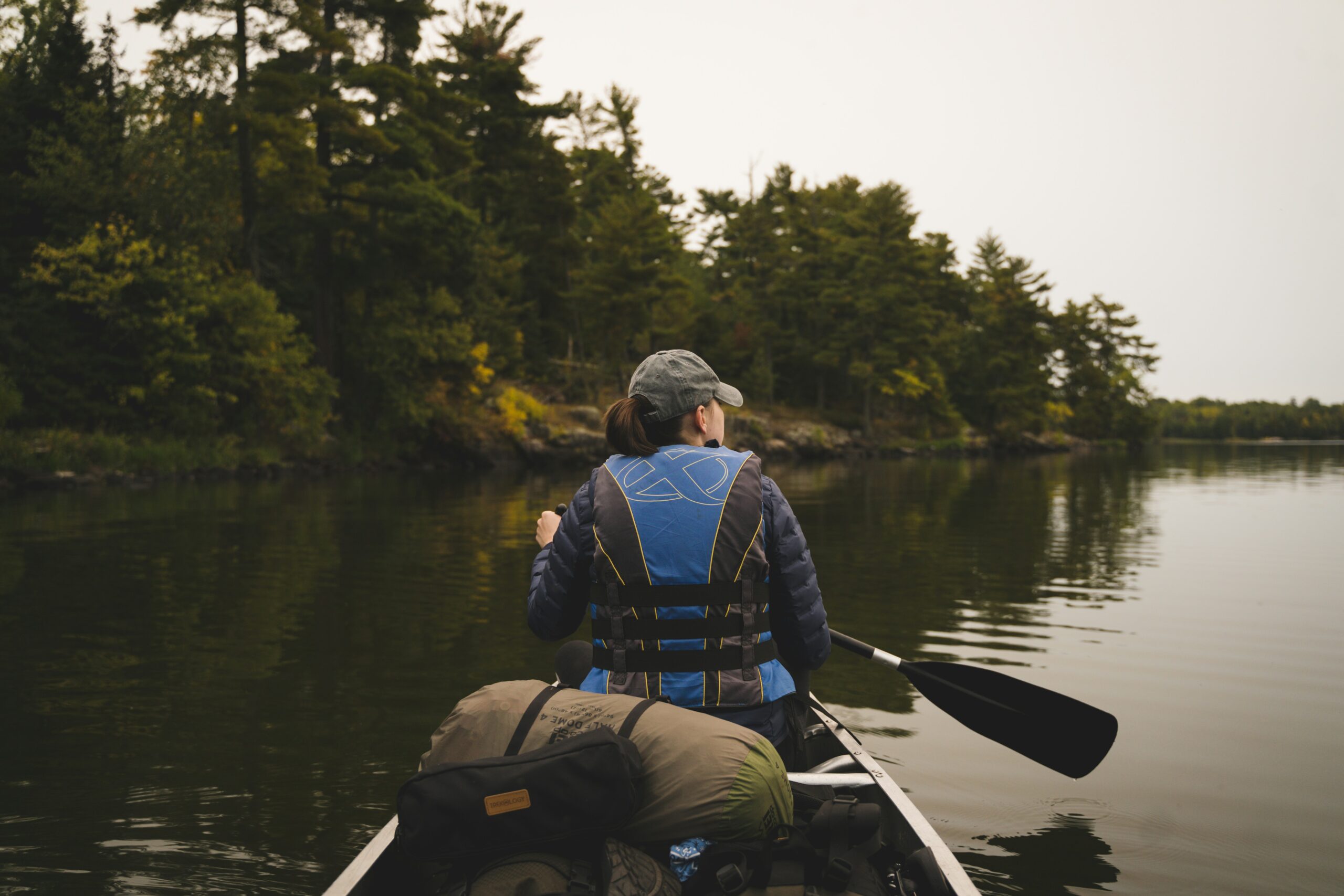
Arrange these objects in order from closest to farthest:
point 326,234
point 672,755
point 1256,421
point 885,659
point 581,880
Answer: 1. point 581,880
2. point 672,755
3. point 885,659
4. point 326,234
5. point 1256,421

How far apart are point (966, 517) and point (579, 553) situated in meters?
15.1

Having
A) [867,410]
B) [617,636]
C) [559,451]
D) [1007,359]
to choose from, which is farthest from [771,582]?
[1007,359]

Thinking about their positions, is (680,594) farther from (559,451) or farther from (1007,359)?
(1007,359)

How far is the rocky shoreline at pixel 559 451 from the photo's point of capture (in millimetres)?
23109

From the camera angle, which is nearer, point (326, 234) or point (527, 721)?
point (527, 721)

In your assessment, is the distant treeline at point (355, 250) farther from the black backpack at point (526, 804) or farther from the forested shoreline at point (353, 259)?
the black backpack at point (526, 804)

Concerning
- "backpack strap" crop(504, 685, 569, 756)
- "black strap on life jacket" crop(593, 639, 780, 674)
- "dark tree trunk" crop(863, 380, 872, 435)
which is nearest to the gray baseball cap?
"black strap on life jacket" crop(593, 639, 780, 674)

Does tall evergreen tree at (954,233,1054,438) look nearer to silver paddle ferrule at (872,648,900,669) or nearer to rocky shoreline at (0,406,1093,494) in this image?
rocky shoreline at (0,406,1093,494)

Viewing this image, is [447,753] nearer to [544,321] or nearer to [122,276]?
[122,276]

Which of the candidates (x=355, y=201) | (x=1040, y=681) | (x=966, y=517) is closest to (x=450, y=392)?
(x=355, y=201)

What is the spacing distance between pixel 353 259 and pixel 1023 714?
29583mm

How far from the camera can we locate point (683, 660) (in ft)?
8.80

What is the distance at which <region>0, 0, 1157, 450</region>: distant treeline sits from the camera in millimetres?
25062

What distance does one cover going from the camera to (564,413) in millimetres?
37594
